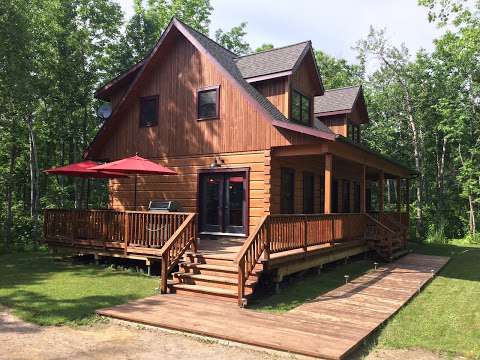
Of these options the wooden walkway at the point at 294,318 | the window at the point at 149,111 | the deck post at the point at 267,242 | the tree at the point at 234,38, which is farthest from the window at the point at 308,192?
the tree at the point at 234,38

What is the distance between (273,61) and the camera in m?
14.7

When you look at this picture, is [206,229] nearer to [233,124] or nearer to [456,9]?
[233,124]

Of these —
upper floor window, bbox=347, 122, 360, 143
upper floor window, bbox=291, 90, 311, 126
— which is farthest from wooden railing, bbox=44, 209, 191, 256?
upper floor window, bbox=347, 122, 360, 143

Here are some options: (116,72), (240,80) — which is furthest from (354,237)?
(116,72)

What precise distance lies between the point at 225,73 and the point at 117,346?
9.78 meters

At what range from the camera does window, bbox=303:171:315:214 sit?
15.4m

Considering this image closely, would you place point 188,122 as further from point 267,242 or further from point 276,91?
point 267,242

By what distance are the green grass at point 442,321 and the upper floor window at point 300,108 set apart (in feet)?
23.0

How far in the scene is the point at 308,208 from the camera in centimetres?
1573

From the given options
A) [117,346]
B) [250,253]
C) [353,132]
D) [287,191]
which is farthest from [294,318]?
[353,132]

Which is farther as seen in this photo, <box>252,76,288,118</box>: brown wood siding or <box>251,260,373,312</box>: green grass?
<box>252,76,288,118</box>: brown wood siding

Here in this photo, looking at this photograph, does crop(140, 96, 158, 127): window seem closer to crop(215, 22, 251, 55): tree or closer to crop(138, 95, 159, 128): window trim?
crop(138, 95, 159, 128): window trim

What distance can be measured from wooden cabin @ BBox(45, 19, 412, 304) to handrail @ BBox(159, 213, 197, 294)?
27mm

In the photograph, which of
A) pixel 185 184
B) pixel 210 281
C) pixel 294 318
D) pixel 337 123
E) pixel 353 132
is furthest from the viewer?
pixel 353 132
